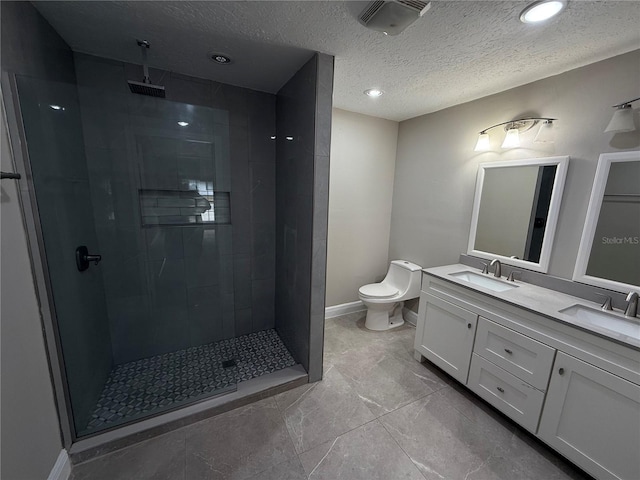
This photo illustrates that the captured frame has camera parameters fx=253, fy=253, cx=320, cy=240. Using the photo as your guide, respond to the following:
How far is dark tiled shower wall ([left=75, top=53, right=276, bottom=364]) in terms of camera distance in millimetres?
1775

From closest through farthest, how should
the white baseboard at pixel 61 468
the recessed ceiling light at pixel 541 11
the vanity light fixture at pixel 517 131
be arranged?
1. the recessed ceiling light at pixel 541 11
2. the white baseboard at pixel 61 468
3. the vanity light fixture at pixel 517 131

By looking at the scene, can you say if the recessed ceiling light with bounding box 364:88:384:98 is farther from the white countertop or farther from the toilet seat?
the toilet seat

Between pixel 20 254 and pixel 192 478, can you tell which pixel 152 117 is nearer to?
pixel 20 254

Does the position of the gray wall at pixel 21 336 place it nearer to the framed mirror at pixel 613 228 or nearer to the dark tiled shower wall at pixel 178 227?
the dark tiled shower wall at pixel 178 227

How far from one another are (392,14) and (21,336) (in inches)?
85.1

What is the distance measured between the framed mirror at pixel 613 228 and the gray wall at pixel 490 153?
0.06 m

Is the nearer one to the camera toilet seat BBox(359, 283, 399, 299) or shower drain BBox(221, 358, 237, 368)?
shower drain BBox(221, 358, 237, 368)

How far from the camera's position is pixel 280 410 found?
1724mm

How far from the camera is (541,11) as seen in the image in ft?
3.76

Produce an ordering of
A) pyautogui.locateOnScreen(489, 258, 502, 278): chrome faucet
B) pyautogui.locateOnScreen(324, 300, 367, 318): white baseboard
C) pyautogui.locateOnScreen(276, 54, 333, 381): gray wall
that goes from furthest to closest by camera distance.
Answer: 1. pyautogui.locateOnScreen(324, 300, 367, 318): white baseboard
2. pyautogui.locateOnScreen(489, 258, 502, 278): chrome faucet
3. pyautogui.locateOnScreen(276, 54, 333, 381): gray wall

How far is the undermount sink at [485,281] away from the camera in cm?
188

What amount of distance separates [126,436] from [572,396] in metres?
2.45

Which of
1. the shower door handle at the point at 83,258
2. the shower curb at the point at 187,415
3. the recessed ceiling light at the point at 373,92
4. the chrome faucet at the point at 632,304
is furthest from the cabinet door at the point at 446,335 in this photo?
the shower door handle at the point at 83,258

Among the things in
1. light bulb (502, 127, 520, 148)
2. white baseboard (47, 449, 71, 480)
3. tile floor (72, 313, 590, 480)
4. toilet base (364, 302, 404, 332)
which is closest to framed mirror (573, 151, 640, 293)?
light bulb (502, 127, 520, 148)
